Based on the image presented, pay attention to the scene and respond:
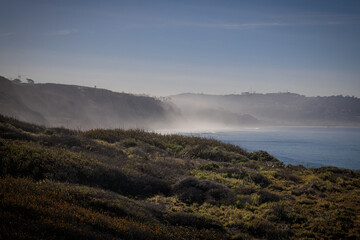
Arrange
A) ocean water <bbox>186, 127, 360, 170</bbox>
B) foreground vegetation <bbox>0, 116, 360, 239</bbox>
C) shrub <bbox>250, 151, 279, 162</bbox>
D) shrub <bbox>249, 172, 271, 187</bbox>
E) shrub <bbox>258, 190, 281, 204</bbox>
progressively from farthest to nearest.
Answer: ocean water <bbox>186, 127, 360, 170</bbox> → shrub <bbox>250, 151, 279, 162</bbox> → shrub <bbox>249, 172, 271, 187</bbox> → shrub <bbox>258, 190, 281, 204</bbox> → foreground vegetation <bbox>0, 116, 360, 239</bbox>

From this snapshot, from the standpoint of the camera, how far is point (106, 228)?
18.6 feet

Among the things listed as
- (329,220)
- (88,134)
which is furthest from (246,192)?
(88,134)

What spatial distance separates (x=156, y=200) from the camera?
9.87 meters

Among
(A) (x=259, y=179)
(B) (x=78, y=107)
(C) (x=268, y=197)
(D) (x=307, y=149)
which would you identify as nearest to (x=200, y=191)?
(C) (x=268, y=197)

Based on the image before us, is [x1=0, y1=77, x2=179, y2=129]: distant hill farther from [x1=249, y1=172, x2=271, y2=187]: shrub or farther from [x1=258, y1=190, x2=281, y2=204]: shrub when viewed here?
[x1=258, y1=190, x2=281, y2=204]: shrub

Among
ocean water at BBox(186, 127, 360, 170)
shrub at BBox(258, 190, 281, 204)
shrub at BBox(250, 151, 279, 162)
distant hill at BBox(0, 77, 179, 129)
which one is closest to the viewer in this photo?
shrub at BBox(258, 190, 281, 204)

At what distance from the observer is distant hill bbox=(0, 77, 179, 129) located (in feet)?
265

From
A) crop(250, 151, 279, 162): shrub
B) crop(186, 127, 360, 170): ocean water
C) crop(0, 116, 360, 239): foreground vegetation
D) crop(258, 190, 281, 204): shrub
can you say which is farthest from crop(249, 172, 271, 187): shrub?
crop(186, 127, 360, 170): ocean water

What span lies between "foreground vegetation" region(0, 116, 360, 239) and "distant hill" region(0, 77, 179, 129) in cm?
7457

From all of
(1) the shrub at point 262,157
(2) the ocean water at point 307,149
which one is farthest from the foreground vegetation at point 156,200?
(2) the ocean water at point 307,149

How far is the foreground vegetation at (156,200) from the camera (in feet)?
18.2

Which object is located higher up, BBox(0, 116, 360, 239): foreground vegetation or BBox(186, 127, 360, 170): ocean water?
BBox(0, 116, 360, 239): foreground vegetation

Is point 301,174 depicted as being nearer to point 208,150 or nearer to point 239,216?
point 208,150

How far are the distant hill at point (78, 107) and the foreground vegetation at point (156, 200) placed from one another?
245ft
